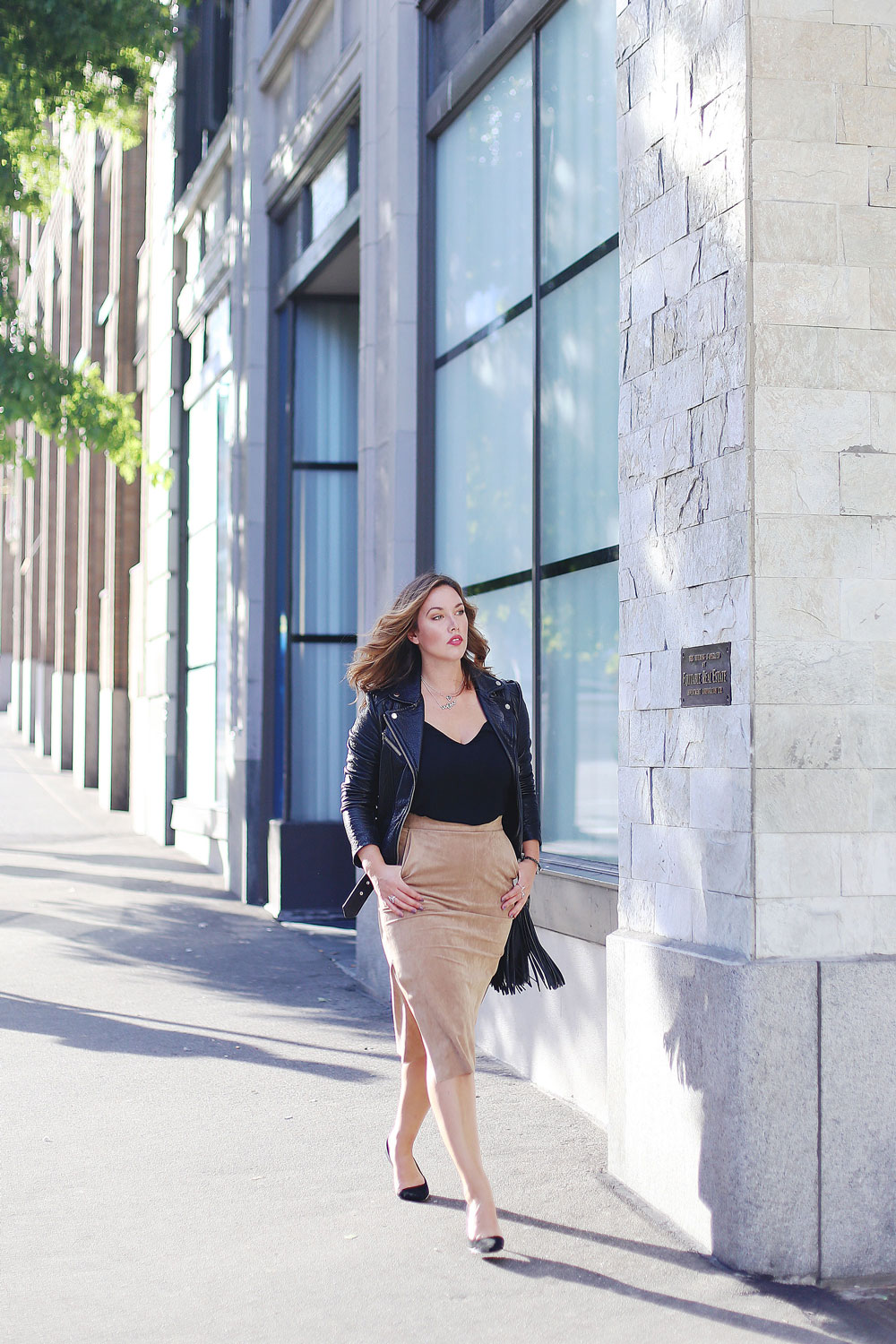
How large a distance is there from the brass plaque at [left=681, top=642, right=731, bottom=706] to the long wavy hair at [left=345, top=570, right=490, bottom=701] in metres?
0.74

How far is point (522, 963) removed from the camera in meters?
4.96

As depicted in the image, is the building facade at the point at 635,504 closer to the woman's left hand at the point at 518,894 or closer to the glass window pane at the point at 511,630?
the glass window pane at the point at 511,630

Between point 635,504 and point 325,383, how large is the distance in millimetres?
7894

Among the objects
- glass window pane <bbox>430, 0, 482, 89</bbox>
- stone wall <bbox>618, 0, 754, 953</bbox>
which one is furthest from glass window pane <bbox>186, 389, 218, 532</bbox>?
stone wall <bbox>618, 0, 754, 953</bbox>

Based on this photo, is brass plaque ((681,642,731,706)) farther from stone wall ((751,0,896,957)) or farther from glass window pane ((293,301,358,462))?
glass window pane ((293,301,358,462))

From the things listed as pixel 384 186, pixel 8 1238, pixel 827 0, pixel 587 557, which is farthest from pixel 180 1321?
pixel 384 186

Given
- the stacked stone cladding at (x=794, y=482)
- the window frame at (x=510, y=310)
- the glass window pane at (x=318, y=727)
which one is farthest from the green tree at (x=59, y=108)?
the stacked stone cladding at (x=794, y=482)

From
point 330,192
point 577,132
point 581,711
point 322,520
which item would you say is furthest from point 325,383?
point 581,711

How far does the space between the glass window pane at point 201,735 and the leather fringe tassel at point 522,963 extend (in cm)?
1057

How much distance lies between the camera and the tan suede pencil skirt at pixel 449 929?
15.1 feet

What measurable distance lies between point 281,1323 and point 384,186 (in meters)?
7.31

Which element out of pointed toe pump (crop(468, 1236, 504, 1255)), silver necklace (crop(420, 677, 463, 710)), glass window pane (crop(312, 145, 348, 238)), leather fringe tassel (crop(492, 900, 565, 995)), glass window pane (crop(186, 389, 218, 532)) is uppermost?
glass window pane (crop(312, 145, 348, 238))

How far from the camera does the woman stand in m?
4.61

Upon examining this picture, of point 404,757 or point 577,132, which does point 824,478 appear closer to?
point 404,757
